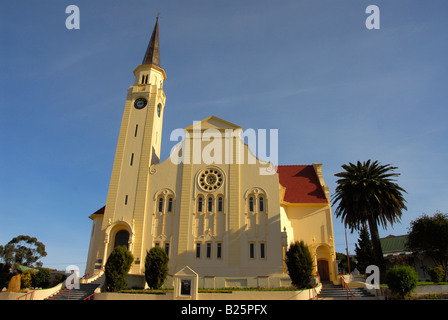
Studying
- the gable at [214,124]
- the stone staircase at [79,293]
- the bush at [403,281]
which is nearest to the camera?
the bush at [403,281]

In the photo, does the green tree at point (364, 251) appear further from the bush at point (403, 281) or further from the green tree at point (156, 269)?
the green tree at point (156, 269)

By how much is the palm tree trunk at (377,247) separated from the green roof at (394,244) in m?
24.8

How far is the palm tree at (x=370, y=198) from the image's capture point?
109 feet

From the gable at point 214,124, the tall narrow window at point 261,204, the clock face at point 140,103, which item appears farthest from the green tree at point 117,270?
the clock face at point 140,103

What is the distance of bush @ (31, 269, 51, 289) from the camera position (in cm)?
2919

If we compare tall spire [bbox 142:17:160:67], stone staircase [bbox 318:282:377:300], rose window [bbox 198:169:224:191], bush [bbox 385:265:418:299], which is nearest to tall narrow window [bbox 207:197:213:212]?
rose window [bbox 198:169:224:191]

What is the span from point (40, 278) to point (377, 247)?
31.1 metres

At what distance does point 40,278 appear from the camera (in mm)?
29422

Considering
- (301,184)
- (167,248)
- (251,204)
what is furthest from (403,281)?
(167,248)

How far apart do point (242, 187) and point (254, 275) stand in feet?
28.5

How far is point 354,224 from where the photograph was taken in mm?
35375

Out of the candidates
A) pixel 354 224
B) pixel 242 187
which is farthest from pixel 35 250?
pixel 354 224

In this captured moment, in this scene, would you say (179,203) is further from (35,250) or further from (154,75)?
(35,250)
